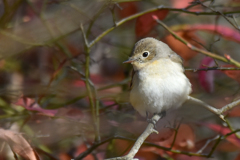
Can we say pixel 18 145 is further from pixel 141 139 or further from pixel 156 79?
pixel 156 79

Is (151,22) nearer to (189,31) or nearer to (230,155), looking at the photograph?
(189,31)

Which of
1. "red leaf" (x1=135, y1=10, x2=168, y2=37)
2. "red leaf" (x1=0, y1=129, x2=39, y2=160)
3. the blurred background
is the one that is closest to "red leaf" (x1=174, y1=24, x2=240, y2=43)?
the blurred background

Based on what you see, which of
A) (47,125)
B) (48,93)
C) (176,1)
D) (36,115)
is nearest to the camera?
(47,125)

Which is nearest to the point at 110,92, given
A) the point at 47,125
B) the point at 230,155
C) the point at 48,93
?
the point at 48,93

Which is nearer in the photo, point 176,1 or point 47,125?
point 47,125

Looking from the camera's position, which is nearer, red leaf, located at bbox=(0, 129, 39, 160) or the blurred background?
red leaf, located at bbox=(0, 129, 39, 160)

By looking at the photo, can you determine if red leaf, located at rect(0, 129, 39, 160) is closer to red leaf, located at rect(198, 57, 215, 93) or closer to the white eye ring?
the white eye ring
